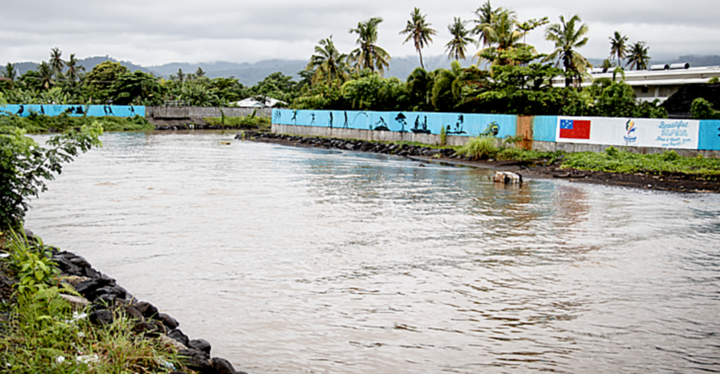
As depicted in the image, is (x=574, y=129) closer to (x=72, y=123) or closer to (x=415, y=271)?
(x=415, y=271)

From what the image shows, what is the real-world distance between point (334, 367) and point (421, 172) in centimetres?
1949

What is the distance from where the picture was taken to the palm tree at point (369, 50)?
56000 mm

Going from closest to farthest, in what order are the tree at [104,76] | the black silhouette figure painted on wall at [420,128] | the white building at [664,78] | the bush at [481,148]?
the bush at [481,148] < the black silhouette figure painted on wall at [420,128] < the white building at [664,78] < the tree at [104,76]

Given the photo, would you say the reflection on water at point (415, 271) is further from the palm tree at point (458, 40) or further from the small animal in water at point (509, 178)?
the palm tree at point (458, 40)

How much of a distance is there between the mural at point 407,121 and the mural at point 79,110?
19568mm

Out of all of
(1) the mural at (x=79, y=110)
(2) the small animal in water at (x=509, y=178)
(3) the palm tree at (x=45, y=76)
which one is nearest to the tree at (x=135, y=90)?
(1) the mural at (x=79, y=110)

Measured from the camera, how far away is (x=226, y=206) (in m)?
15.7

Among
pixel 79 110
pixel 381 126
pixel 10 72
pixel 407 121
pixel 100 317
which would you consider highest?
pixel 10 72

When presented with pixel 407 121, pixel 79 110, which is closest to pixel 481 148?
pixel 407 121

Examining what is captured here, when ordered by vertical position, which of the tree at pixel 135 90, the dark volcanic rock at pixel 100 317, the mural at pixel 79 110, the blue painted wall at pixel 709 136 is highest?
the tree at pixel 135 90

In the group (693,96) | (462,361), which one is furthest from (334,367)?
(693,96)

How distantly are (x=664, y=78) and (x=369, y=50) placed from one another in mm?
25960

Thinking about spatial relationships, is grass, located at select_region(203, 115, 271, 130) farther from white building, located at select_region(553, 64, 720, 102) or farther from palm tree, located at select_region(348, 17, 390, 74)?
white building, located at select_region(553, 64, 720, 102)

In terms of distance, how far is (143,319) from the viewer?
6102 millimetres
